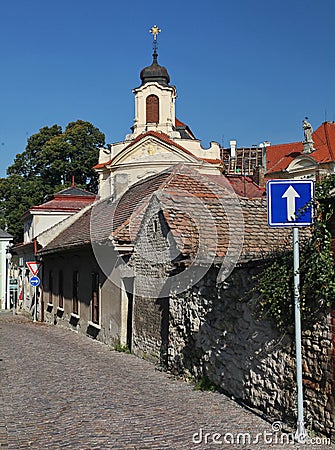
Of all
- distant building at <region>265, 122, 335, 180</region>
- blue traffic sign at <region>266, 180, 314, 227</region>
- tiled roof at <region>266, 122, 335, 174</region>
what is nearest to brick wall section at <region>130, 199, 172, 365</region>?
blue traffic sign at <region>266, 180, 314, 227</region>

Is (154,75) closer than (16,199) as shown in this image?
Yes

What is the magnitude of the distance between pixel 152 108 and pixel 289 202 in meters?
38.2

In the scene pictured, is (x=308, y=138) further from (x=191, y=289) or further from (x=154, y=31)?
(x=191, y=289)

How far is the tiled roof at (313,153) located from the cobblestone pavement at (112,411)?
38.4 meters

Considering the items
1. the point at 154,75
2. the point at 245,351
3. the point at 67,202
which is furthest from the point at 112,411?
the point at 154,75

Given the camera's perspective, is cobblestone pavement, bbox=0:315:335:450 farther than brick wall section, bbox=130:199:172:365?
No

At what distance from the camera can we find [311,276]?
22.0 ft

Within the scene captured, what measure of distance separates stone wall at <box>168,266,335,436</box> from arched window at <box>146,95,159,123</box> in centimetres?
3415

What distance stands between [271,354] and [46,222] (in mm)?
24322

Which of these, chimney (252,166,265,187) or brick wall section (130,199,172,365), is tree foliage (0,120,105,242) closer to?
chimney (252,166,265,187)

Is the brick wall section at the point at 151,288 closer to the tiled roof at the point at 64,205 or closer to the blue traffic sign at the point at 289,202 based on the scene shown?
the blue traffic sign at the point at 289,202

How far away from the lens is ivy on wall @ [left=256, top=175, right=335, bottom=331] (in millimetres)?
6602

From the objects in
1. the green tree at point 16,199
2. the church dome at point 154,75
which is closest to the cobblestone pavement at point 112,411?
the church dome at point 154,75

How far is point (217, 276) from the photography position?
30.6 ft
